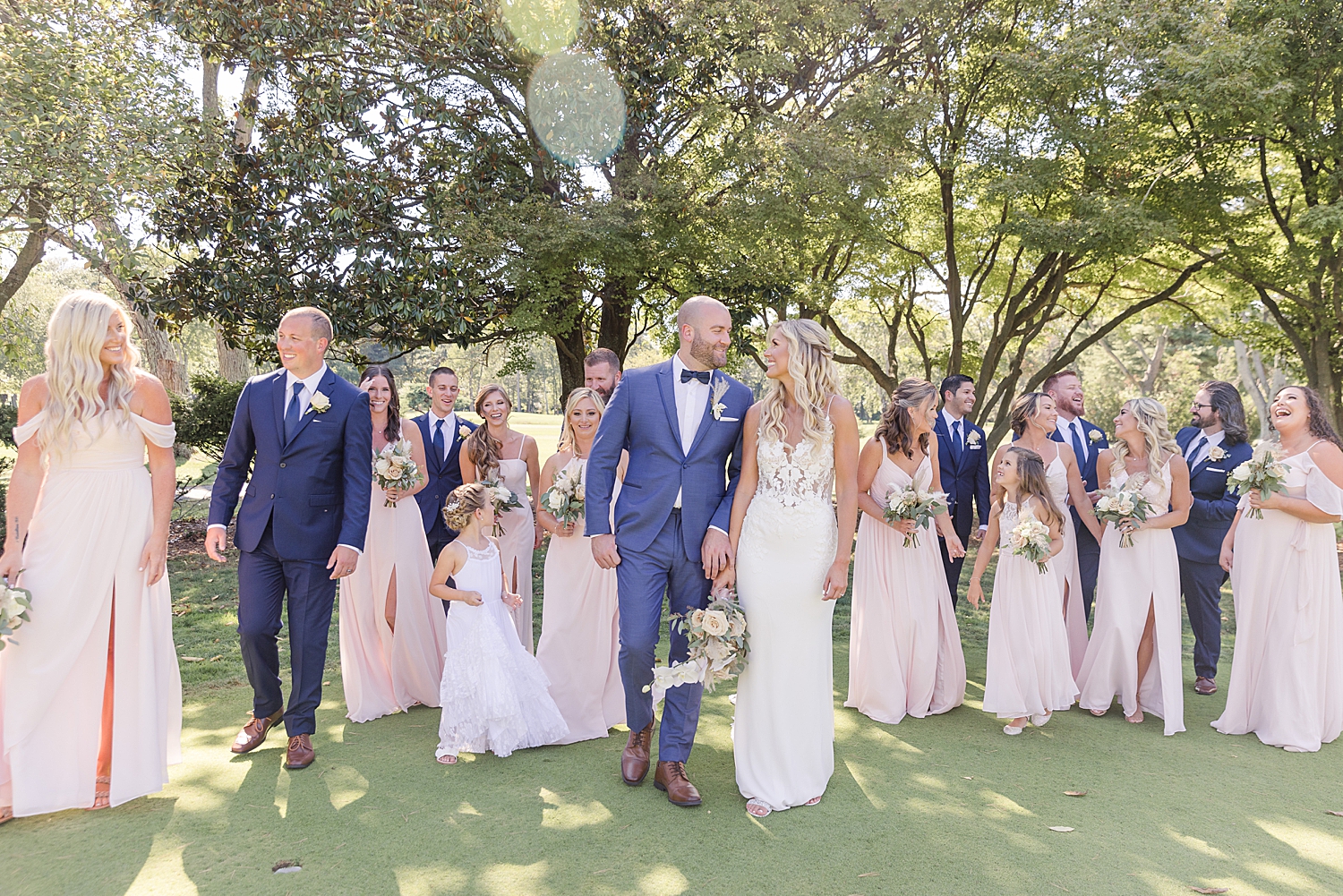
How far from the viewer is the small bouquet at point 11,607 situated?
3889 mm

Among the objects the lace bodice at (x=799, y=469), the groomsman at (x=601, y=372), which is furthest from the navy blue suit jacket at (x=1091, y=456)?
the groomsman at (x=601, y=372)

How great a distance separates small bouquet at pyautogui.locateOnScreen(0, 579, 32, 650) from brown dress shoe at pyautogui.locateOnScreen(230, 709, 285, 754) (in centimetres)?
144

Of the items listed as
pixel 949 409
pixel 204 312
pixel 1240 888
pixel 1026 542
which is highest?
pixel 204 312

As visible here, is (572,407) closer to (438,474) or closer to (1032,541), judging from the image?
(438,474)

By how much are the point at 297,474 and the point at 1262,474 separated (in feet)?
19.6

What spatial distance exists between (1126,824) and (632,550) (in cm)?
284

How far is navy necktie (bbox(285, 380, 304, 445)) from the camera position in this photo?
486 centimetres

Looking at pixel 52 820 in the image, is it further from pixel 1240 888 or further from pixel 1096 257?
pixel 1096 257

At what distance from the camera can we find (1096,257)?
13633mm

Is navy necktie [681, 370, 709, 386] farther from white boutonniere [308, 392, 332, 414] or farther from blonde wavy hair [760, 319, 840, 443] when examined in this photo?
white boutonniere [308, 392, 332, 414]

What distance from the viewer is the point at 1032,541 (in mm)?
5637

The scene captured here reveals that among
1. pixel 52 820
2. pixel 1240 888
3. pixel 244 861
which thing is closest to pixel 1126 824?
pixel 1240 888

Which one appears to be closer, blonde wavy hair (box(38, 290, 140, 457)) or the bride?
blonde wavy hair (box(38, 290, 140, 457))

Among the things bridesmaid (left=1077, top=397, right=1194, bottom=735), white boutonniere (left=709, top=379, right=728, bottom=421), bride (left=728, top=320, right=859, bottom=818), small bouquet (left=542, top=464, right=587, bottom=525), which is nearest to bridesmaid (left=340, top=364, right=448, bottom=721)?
small bouquet (left=542, top=464, right=587, bottom=525)
